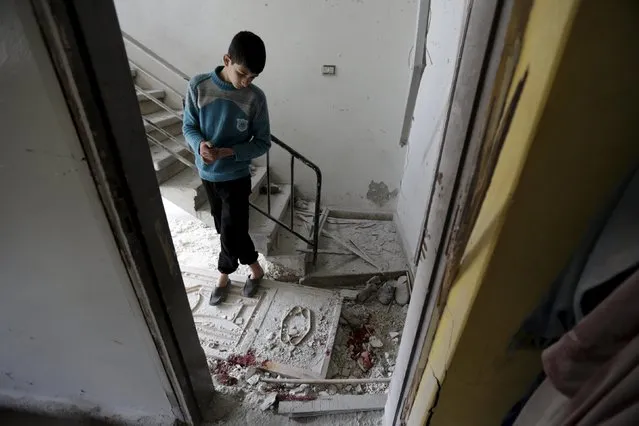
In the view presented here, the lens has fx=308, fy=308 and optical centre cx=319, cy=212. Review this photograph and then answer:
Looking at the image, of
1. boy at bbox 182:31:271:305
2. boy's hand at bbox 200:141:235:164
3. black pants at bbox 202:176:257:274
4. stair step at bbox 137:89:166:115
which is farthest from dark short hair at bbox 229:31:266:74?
stair step at bbox 137:89:166:115

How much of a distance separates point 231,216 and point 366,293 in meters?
1.14

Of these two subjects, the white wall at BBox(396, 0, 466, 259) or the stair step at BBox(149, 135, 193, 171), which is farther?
the stair step at BBox(149, 135, 193, 171)

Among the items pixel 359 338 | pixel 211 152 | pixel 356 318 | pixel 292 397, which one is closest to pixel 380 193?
pixel 356 318

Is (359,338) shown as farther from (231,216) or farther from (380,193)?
(380,193)

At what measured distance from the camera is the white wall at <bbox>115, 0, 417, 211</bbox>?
261cm

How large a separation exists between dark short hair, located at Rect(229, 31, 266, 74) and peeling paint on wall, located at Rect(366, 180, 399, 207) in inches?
83.5

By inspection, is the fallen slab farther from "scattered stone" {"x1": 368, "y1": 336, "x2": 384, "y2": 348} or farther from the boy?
the boy

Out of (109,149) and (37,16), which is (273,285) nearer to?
(109,149)

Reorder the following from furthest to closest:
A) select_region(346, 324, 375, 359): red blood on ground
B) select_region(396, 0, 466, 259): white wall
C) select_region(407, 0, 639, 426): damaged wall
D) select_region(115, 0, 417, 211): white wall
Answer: select_region(115, 0, 417, 211): white wall < select_region(396, 0, 466, 259): white wall < select_region(346, 324, 375, 359): red blood on ground < select_region(407, 0, 639, 426): damaged wall

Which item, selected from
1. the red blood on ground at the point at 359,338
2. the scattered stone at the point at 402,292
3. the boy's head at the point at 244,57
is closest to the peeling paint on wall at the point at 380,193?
the scattered stone at the point at 402,292

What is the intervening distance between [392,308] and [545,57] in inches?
78.4

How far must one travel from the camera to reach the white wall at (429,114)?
1976 millimetres

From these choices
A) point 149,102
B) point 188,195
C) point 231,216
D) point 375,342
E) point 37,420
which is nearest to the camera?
point 37,420

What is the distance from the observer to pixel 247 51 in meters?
1.27
